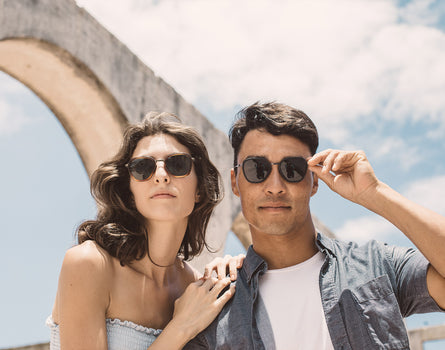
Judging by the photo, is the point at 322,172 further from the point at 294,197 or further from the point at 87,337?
the point at 87,337

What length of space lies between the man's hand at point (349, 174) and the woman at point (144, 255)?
0.62m

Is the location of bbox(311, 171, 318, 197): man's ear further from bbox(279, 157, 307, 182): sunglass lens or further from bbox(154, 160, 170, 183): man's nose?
bbox(154, 160, 170, 183): man's nose

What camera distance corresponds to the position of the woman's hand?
221cm

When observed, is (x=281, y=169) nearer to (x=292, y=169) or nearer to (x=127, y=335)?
(x=292, y=169)

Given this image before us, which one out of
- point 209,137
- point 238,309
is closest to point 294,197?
point 238,309

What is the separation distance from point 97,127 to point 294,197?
11.4 feet

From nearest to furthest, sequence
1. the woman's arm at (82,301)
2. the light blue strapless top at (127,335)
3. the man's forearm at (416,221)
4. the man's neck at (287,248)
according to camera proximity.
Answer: the man's forearm at (416,221), the woman's arm at (82,301), the light blue strapless top at (127,335), the man's neck at (287,248)

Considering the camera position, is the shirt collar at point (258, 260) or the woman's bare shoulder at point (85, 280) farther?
the shirt collar at point (258, 260)

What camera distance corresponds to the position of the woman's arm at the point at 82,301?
1.92 meters

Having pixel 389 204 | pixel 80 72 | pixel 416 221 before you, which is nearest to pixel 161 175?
pixel 389 204

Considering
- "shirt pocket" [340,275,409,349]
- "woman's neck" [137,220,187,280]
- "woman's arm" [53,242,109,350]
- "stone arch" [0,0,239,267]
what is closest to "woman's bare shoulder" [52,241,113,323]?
"woman's arm" [53,242,109,350]

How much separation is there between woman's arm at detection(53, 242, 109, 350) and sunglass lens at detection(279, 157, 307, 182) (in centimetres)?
88

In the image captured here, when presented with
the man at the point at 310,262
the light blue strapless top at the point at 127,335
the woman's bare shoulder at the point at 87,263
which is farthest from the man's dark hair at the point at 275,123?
the light blue strapless top at the point at 127,335

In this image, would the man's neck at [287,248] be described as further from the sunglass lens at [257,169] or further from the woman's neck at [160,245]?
the woman's neck at [160,245]
